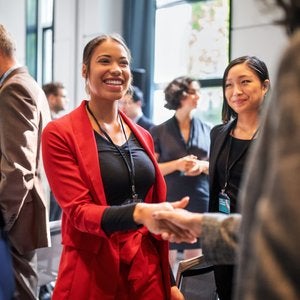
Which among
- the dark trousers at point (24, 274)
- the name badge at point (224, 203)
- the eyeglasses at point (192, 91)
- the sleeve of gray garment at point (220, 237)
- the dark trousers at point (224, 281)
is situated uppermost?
the eyeglasses at point (192, 91)

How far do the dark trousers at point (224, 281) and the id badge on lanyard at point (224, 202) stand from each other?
25 centimetres

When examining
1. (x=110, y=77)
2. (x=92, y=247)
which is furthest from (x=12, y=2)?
(x=92, y=247)

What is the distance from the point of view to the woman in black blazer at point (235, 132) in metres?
1.97

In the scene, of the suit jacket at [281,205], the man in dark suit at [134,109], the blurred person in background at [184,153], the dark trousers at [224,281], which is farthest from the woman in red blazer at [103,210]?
the man in dark suit at [134,109]

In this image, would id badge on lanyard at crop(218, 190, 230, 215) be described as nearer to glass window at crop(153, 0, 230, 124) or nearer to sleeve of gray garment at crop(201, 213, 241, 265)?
sleeve of gray garment at crop(201, 213, 241, 265)

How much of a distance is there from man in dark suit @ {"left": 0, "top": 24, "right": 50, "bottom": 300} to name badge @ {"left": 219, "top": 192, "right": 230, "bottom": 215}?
0.82 metres

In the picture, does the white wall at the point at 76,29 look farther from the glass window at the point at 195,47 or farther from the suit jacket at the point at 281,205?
the suit jacket at the point at 281,205

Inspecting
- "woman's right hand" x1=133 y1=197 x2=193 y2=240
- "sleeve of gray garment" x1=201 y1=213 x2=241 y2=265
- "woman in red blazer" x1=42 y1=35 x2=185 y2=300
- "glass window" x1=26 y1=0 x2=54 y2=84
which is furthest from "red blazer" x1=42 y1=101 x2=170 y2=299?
"glass window" x1=26 y1=0 x2=54 y2=84

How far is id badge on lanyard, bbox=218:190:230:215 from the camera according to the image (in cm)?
197

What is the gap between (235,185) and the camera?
196cm

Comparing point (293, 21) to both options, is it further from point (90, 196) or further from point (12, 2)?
point (12, 2)

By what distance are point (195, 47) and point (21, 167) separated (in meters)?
3.60

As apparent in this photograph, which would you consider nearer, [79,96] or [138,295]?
[138,295]

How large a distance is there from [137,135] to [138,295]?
1.86ft
